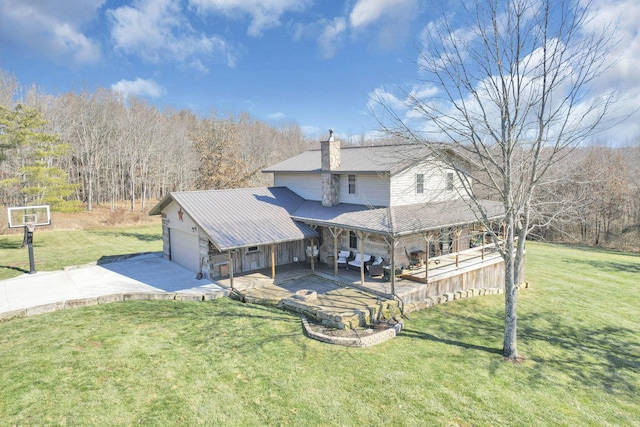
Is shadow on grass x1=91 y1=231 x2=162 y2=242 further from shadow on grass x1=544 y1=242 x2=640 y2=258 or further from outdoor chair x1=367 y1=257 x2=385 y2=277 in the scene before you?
shadow on grass x1=544 y1=242 x2=640 y2=258

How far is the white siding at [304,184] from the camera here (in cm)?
1858

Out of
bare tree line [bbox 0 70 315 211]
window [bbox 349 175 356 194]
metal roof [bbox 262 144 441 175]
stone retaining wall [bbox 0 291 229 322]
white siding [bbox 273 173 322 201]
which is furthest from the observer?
bare tree line [bbox 0 70 315 211]

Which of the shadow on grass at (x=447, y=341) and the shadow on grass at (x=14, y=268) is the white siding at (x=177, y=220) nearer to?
the shadow on grass at (x=14, y=268)

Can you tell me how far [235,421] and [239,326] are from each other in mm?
4202

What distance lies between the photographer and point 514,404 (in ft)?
25.5

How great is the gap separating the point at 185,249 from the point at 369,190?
348 inches

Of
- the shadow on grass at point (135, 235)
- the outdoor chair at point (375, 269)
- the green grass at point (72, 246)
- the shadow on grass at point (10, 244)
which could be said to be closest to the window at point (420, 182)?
the outdoor chair at point (375, 269)

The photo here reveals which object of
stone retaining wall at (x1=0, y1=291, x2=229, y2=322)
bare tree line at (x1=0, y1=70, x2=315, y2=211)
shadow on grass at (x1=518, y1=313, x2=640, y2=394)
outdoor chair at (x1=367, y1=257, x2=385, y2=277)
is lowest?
shadow on grass at (x1=518, y1=313, x2=640, y2=394)

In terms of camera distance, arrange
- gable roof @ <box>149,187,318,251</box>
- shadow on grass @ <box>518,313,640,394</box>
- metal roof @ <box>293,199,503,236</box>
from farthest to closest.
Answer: gable roof @ <box>149,187,318,251</box>
metal roof @ <box>293,199,503,236</box>
shadow on grass @ <box>518,313,640,394</box>

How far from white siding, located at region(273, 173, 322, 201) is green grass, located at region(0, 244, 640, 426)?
794cm

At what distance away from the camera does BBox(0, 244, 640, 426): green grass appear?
7070 millimetres

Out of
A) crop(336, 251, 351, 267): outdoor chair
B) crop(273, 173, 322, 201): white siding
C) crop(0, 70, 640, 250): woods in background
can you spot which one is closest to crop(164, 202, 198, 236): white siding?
crop(273, 173, 322, 201): white siding

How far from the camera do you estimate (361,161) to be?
56.7 feet

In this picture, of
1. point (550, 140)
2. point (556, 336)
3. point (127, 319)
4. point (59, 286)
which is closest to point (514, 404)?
point (556, 336)
